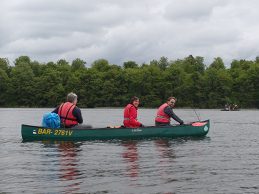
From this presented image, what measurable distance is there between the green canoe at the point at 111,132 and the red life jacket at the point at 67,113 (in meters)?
0.30

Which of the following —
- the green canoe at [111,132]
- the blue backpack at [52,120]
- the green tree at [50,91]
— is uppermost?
the green tree at [50,91]

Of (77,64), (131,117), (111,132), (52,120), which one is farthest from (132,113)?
(77,64)

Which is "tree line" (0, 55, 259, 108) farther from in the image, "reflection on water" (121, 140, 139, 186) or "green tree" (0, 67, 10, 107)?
"reflection on water" (121, 140, 139, 186)

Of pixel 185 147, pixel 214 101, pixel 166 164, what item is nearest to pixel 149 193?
pixel 166 164

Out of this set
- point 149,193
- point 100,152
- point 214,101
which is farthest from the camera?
point 214,101

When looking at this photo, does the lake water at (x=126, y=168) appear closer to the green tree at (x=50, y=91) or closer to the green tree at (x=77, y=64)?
the green tree at (x=50, y=91)

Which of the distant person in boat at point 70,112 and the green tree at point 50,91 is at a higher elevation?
the green tree at point 50,91

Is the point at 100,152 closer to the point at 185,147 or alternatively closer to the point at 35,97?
the point at 185,147

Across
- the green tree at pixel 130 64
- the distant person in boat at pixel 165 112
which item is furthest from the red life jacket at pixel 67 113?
the green tree at pixel 130 64

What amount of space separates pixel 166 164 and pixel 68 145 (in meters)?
4.66

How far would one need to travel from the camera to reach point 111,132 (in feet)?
41.5

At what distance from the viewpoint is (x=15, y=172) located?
23.0ft

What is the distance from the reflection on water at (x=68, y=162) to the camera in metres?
6.03

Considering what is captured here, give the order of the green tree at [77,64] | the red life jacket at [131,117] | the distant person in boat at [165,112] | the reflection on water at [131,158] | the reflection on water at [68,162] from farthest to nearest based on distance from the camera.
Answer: the green tree at [77,64] → the distant person in boat at [165,112] → the red life jacket at [131,117] → the reflection on water at [131,158] → the reflection on water at [68,162]
